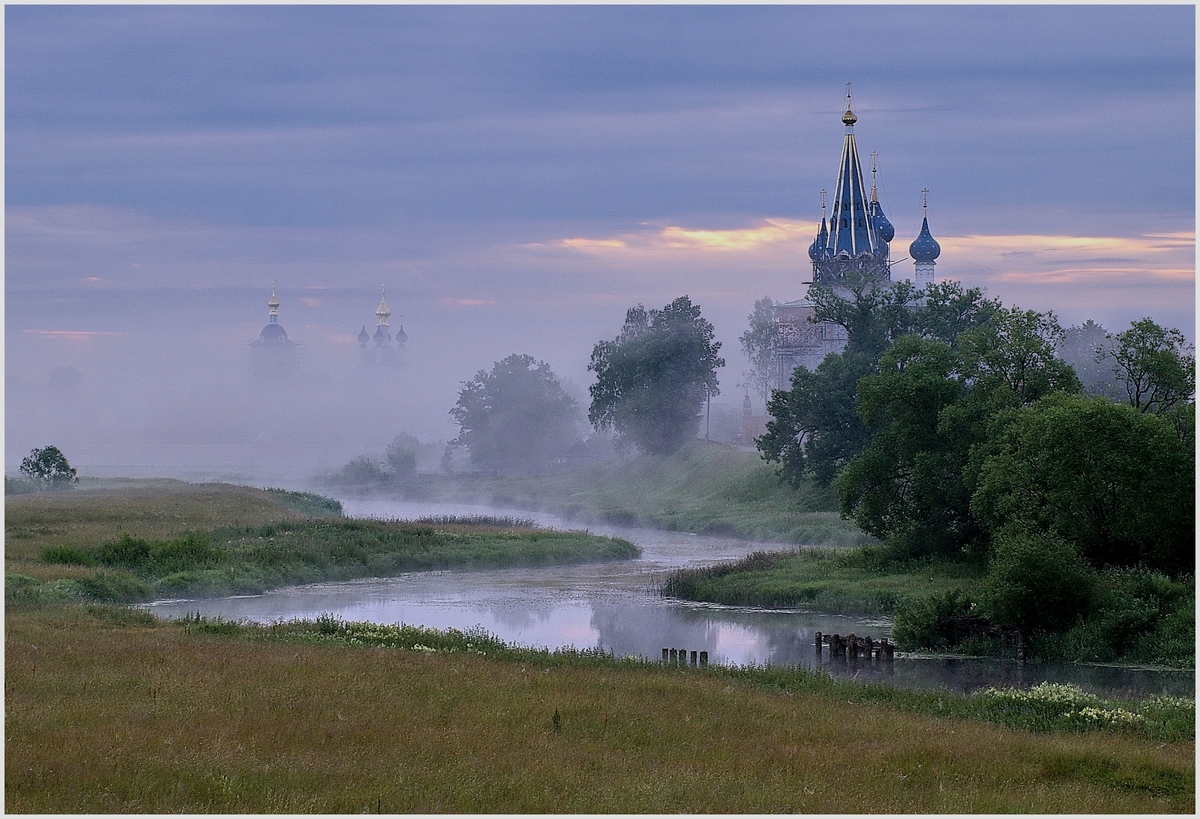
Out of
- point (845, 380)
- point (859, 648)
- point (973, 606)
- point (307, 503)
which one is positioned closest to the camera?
point (859, 648)

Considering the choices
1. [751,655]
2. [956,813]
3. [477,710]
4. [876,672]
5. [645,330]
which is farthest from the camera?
[645,330]

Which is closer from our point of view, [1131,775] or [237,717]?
[1131,775]

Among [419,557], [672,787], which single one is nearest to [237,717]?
[672,787]

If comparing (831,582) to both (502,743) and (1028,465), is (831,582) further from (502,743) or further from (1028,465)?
(502,743)

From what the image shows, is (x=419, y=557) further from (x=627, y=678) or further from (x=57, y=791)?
(x=57, y=791)

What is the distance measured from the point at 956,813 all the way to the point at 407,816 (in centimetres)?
543

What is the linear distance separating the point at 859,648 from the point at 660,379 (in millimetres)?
73965

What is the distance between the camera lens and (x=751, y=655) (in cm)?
2811

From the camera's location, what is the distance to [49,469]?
2852 inches

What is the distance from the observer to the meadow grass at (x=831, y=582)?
114ft

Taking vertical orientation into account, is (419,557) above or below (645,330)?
below

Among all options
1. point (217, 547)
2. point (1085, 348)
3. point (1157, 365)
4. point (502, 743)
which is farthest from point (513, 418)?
point (502, 743)

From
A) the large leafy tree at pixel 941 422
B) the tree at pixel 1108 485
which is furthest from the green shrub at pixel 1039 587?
the large leafy tree at pixel 941 422

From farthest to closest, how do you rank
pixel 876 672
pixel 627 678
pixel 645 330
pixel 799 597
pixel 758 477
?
pixel 645 330, pixel 758 477, pixel 799 597, pixel 876 672, pixel 627 678
